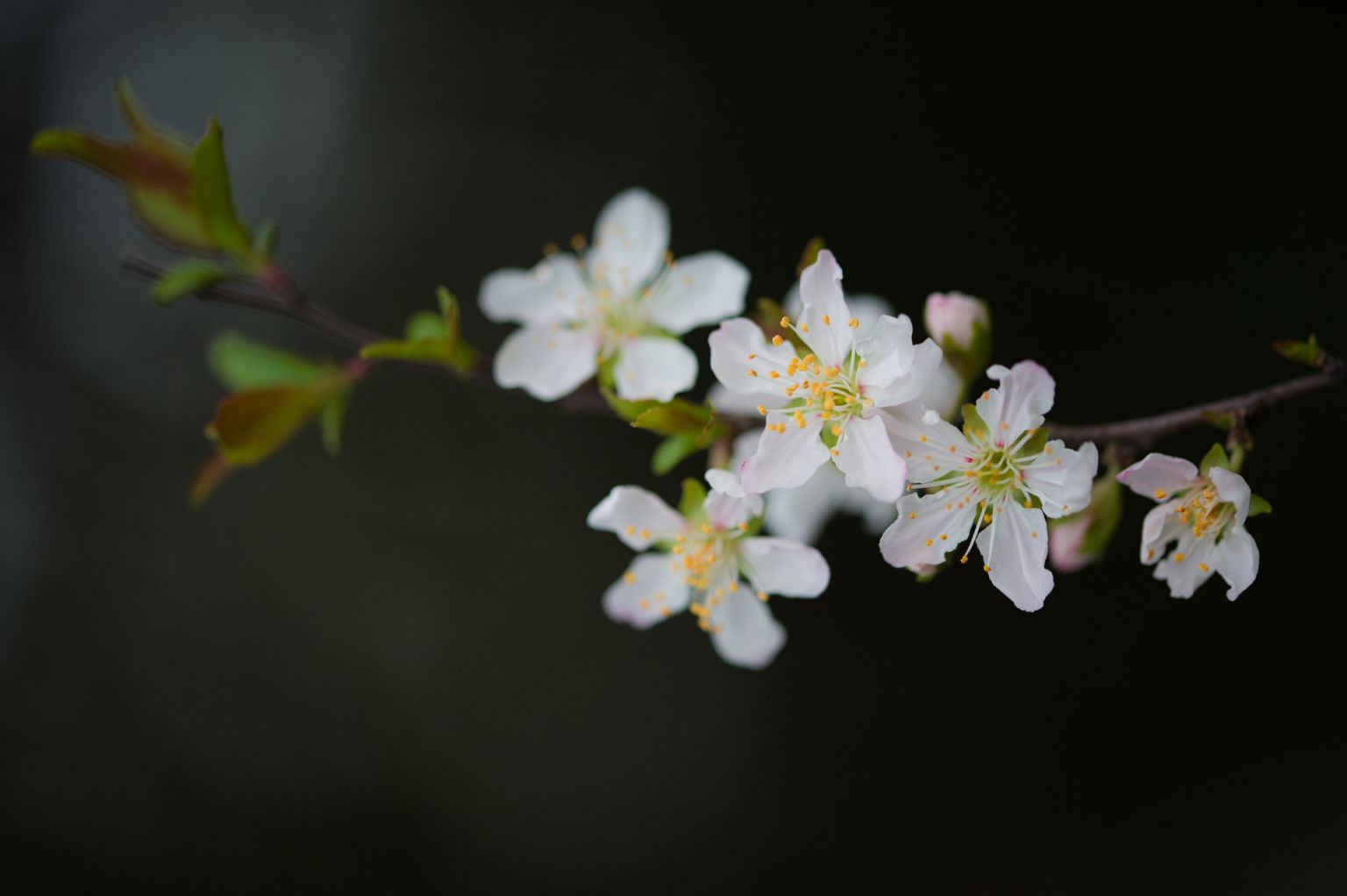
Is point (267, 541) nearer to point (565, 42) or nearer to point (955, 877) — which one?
point (565, 42)

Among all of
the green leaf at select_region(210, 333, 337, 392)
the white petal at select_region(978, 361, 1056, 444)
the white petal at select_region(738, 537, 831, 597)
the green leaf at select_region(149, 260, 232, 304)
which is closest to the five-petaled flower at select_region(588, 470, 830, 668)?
the white petal at select_region(738, 537, 831, 597)

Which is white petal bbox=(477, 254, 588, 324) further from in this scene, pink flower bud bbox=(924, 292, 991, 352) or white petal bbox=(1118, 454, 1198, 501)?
white petal bbox=(1118, 454, 1198, 501)

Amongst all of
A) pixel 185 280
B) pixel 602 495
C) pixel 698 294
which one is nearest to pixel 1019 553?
pixel 698 294

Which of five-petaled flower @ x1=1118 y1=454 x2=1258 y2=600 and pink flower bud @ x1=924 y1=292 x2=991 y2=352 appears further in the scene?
pink flower bud @ x1=924 y1=292 x2=991 y2=352

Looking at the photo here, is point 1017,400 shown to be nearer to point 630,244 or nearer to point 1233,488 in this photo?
point 1233,488

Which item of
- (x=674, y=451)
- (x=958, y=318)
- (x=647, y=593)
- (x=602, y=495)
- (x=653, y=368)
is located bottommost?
(x=647, y=593)

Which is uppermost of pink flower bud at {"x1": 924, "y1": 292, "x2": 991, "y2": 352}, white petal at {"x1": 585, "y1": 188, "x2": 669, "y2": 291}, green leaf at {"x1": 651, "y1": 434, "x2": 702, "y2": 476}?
white petal at {"x1": 585, "y1": 188, "x2": 669, "y2": 291}

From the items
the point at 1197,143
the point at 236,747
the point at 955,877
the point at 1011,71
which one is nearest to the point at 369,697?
the point at 236,747
